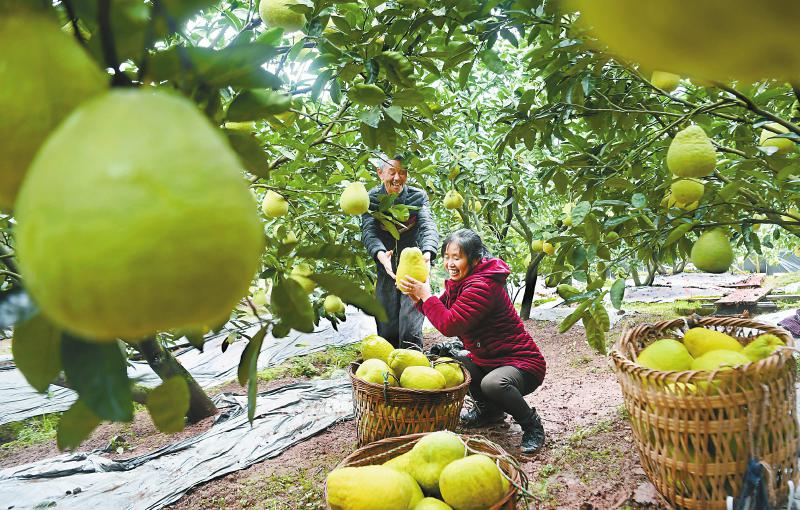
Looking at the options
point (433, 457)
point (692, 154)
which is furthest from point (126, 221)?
point (433, 457)

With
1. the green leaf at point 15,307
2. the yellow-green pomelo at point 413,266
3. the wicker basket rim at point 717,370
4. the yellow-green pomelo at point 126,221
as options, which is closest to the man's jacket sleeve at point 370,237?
the yellow-green pomelo at point 413,266

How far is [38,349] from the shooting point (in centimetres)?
41

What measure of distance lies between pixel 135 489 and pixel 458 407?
62.4 inches

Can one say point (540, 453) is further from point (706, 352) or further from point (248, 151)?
point (248, 151)

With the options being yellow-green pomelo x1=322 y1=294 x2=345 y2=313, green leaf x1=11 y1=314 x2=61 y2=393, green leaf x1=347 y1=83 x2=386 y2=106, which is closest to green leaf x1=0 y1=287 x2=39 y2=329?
green leaf x1=11 y1=314 x2=61 y2=393

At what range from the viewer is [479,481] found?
145 centimetres

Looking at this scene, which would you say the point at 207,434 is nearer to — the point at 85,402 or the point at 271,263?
the point at 271,263

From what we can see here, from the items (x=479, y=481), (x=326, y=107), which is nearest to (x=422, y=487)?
(x=479, y=481)

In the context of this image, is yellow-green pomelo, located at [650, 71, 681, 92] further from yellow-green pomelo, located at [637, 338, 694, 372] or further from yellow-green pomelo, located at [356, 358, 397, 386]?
yellow-green pomelo, located at [356, 358, 397, 386]

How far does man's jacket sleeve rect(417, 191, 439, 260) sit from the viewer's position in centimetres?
313

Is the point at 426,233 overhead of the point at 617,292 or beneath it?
overhead

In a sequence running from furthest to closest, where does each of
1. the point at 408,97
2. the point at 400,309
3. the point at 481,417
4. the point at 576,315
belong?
the point at 400,309, the point at 481,417, the point at 576,315, the point at 408,97

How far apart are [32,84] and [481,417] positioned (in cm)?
301

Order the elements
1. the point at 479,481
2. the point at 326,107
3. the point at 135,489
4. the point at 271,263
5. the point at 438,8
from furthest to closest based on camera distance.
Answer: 1. the point at 326,107
2. the point at 135,489
3. the point at 271,263
4. the point at 479,481
5. the point at 438,8
